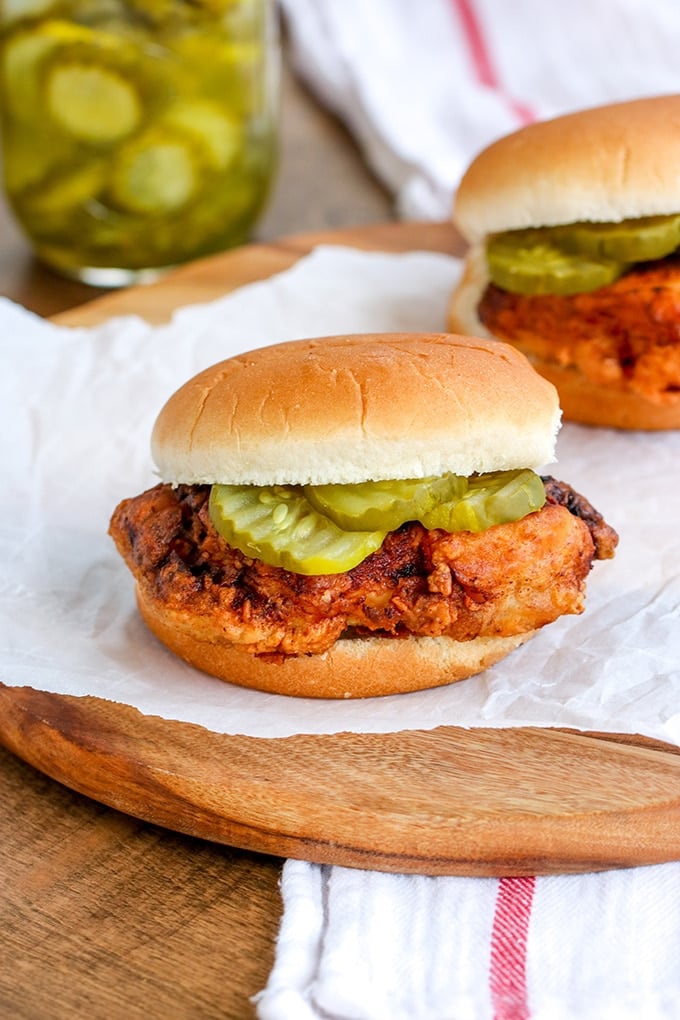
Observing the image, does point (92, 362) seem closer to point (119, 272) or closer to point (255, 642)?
point (119, 272)

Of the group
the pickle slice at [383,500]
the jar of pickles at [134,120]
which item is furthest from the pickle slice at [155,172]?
the pickle slice at [383,500]

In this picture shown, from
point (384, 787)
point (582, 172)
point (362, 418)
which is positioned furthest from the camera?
point (582, 172)

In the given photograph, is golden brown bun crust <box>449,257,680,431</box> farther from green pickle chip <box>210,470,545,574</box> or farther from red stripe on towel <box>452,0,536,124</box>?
red stripe on towel <box>452,0,536,124</box>

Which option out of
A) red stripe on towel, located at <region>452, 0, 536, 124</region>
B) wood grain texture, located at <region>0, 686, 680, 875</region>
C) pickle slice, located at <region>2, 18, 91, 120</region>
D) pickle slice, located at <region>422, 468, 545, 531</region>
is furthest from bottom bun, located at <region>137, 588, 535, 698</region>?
red stripe on towel, located at <region>452, 0, 536, 124</region>

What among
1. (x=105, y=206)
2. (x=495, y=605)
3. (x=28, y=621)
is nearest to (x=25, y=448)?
(x=28, y=621)

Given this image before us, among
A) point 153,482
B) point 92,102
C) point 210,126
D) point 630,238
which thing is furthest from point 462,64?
point 153,482

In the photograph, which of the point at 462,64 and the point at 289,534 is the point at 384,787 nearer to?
the point at 289,534
